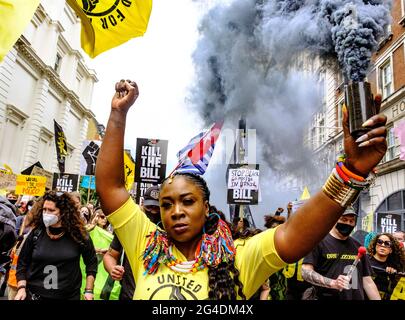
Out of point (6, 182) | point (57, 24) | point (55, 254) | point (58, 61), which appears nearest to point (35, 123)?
point (58, 61)

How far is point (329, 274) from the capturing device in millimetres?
3705

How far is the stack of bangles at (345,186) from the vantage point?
54.6 inches

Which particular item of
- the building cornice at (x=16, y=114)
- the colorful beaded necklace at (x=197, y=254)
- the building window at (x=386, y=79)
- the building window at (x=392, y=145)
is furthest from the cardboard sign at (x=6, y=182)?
the building window at (x=386, y=79)

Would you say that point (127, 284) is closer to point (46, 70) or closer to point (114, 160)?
point (114, 160)

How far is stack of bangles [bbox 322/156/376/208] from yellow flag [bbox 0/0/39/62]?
7.09 ft

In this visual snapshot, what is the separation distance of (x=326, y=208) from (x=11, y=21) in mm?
2310

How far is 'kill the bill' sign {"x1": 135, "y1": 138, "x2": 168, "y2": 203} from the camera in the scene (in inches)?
315

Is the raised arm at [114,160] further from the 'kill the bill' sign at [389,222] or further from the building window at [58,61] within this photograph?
the building window at [58,61]

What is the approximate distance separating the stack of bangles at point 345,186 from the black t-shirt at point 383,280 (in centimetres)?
393

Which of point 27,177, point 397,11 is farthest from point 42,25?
point 397,11

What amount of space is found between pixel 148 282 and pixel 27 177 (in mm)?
11228

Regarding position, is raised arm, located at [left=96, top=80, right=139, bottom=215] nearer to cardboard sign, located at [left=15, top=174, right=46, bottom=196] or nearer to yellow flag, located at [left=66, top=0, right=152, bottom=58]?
yellow flag, located at [left=66, top=0, right=152, bottom=58]
